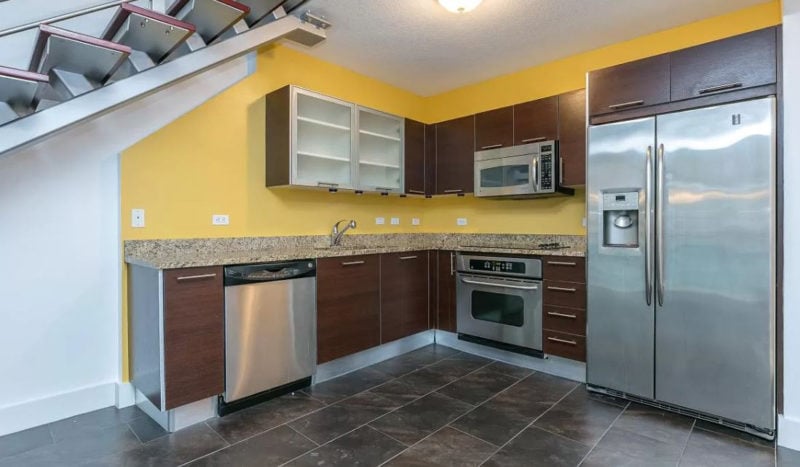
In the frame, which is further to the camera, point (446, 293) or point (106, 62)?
point (446, 293)

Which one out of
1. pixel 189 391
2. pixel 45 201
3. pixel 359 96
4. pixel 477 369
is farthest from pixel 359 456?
pixel 359 96

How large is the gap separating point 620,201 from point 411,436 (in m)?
1.96

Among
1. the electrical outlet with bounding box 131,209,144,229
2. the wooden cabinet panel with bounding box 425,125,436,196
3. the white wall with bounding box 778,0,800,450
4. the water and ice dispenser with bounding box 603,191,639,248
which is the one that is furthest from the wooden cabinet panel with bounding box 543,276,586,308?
the electrical outlet with bounding box 131,209,144,229

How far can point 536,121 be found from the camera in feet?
11.1

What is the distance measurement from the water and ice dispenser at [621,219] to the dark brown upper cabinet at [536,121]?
0.87m

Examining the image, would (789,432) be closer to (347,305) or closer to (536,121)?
(536,121)

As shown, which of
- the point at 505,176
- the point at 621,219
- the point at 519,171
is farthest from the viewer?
the point at 505,176

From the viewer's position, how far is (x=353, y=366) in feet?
10.6

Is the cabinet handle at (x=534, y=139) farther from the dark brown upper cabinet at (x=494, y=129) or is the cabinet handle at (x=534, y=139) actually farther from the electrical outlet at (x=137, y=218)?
the electrical outlet at (x=137, y=218)

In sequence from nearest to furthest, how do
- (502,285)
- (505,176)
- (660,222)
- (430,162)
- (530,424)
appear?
(530,424) < (660,222) < (502,285) < (505,176) < (430,162)

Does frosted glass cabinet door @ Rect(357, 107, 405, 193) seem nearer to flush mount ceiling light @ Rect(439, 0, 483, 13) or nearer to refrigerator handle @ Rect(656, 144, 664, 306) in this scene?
flush mount ceiling light @ Rect(439, 0, 483, 13)

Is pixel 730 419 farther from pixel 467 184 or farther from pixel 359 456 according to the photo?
pixel 467 184

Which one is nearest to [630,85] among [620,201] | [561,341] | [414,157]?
[620,201]

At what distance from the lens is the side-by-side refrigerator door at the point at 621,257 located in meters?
2.53
